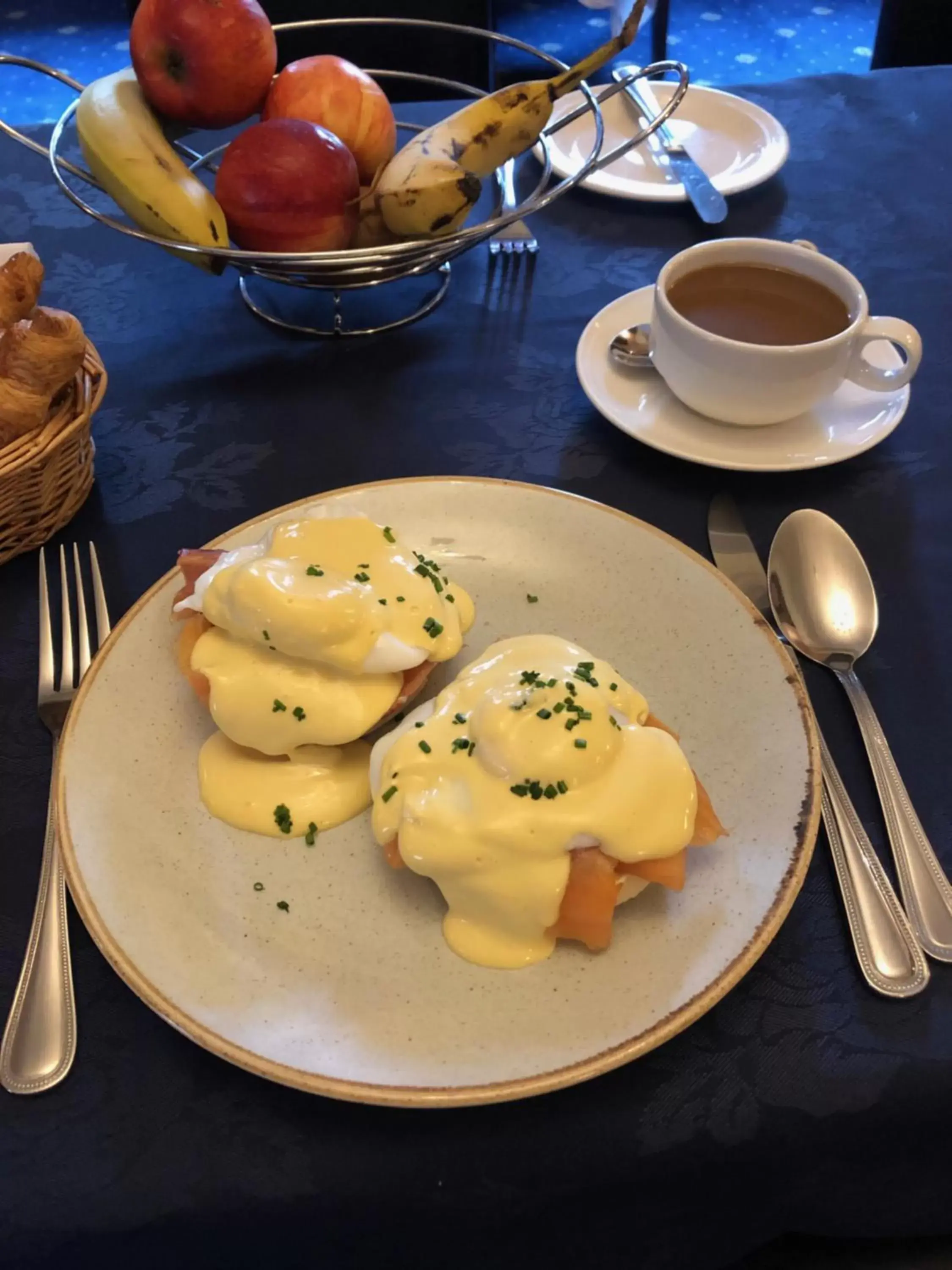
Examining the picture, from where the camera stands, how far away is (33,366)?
3.40 ft

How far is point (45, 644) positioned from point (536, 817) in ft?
1.91

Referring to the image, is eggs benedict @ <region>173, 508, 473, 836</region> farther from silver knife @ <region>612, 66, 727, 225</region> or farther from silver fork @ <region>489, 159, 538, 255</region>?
silver knife @ <region>612, 66, 727, 225</region>

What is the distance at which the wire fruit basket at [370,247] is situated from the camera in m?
1.25

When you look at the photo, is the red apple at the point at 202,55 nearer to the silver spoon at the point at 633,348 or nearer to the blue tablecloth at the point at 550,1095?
the blue tablecloth at the point at 550,1095

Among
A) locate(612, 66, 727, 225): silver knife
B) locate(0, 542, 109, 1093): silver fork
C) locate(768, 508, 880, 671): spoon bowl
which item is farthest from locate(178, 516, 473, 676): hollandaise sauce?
locate(612, 66, 727, 225): silver knife

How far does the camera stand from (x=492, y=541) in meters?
1.13

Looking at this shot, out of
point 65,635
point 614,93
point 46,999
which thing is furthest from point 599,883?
point 614,93

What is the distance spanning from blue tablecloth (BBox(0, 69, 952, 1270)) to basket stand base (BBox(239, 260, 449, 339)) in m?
0.02

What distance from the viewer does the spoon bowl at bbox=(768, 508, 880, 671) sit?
1042 millimetres

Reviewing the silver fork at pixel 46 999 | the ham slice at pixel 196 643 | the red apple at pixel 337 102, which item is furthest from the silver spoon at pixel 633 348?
Result: the silver fork at pixel 46 999

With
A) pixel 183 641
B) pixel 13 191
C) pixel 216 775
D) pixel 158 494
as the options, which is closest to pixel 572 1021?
pixel 216 775

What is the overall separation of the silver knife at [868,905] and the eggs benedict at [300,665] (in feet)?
1.26

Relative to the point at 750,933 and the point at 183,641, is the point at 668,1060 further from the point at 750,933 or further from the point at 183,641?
the point at 183,641

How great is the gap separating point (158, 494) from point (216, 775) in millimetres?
469
